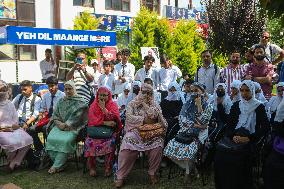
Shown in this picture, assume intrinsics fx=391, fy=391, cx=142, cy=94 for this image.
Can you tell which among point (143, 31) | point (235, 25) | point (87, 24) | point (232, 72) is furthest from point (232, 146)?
point (87, 24)

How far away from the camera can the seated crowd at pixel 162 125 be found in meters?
4.89

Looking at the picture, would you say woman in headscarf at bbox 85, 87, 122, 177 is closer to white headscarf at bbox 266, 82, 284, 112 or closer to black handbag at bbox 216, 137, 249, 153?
black handbag at bbox 216, 137, 249, 153

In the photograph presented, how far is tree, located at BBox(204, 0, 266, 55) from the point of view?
12836mm

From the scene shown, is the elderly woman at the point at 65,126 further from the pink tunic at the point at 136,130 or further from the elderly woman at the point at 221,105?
the elderly woman at the point at 221,105

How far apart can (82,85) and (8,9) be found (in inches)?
530

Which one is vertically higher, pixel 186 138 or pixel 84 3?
pixel 84 3

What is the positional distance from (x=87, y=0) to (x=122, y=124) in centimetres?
1833

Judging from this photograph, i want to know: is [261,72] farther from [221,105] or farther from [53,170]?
[53,170]

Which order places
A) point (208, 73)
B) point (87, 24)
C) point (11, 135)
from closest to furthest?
point (11, 135), point (208, 73), point (87, 24)

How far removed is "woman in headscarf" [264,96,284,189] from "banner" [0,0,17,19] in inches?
692

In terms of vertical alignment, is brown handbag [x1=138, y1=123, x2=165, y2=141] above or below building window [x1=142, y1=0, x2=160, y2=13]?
below

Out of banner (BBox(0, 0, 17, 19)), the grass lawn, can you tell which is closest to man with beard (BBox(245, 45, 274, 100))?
the grass lawn

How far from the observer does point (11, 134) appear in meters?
6.46

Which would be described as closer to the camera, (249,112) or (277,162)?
(277,162)
